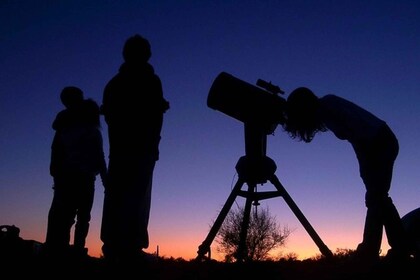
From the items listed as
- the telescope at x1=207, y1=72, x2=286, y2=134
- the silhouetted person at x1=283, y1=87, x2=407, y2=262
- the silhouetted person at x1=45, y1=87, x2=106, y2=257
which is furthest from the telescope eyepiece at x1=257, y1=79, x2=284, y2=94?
the silhouetted person at x1=45, y1=87, x2=106, y2=257

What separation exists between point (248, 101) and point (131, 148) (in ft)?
12.4

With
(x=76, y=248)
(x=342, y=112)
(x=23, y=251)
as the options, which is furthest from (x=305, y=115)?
(x=23, y=251)

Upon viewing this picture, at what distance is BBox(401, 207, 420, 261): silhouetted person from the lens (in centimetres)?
486

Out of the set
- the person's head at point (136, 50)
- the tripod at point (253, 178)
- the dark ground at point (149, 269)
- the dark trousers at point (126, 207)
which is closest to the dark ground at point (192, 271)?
the dark ground at point (149, 269)

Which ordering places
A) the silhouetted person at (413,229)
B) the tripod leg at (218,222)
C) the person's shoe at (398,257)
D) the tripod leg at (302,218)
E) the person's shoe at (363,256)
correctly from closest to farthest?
1. the person's shoe at (398,257)
2. the silhouetted person at (413,229)
3. the person's shoe at (363,256)
4. the tripod leg at (302,218)
5. the tripod leg at (218,222)

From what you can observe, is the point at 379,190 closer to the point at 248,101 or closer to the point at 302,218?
the point at 302,218

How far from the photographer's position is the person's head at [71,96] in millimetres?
5609

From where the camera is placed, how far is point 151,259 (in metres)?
4.11

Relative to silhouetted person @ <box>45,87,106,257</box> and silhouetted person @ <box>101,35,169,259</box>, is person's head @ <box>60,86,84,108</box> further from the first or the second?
silhouetted person @ <box>101,35,169,259</box>

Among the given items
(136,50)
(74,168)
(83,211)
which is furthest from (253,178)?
(136,50)

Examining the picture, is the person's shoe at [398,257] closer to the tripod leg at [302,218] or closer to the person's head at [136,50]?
the tripod leg at [302,218]

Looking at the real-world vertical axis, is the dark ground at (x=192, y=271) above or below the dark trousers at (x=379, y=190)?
below

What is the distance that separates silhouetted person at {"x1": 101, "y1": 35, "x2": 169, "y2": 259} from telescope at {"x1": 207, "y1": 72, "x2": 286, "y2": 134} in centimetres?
324

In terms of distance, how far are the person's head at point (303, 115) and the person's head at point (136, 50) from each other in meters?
2.12
